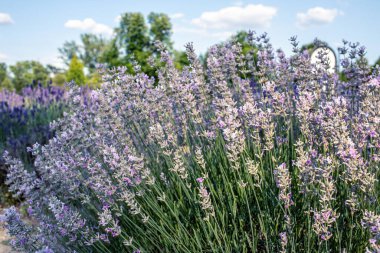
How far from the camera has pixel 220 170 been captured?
2.65 m

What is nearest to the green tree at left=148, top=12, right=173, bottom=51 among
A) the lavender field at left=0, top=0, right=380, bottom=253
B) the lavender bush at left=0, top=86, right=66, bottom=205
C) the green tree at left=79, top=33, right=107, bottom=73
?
the lavender bush at left=0, top=86, right=66, bottom=205

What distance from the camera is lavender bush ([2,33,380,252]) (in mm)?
2008

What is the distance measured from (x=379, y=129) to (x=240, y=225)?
93 cm

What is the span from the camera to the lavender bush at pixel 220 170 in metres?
2.01

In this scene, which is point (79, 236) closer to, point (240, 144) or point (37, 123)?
point (240, 144)

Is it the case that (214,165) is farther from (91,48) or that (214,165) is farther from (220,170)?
(91,48)

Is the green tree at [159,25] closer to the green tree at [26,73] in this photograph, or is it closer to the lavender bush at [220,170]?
the lavender bush at [220,170]

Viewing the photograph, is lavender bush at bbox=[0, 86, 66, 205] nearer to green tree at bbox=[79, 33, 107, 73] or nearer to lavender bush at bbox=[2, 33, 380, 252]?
lavender bush at bbox=[2, 33, 380, 252]

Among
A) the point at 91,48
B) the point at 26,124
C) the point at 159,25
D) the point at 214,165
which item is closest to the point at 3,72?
the point at 91,48

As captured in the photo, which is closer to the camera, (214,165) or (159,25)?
(214,165)

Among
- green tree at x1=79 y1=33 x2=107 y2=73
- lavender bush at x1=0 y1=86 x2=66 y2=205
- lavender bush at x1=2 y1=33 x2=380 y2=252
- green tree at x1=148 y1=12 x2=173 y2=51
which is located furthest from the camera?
green tree at x1=79 y1=33 x2=107 y2=73

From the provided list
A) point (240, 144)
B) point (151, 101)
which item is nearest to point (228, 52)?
point (151, 101)

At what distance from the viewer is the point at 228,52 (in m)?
3.56

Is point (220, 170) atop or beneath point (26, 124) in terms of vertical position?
atop
